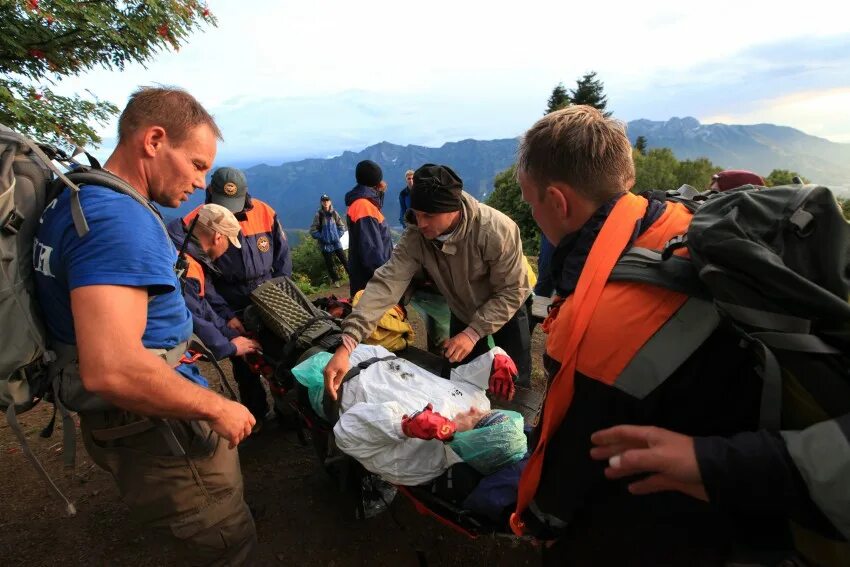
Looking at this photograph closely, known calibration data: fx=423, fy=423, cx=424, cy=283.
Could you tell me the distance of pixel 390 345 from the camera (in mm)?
3592

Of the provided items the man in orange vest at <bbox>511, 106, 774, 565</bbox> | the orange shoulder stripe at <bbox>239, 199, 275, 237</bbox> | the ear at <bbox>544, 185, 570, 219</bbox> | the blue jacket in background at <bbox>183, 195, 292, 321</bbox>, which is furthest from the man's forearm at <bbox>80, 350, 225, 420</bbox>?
the orange shoulder stripe at <bbox>239, 199, 275, 237</bbox>

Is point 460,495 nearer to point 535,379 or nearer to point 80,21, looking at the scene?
point 535,379

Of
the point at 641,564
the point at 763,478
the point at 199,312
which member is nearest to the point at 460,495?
the point at 641,564

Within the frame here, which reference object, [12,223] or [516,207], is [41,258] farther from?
[516,207]

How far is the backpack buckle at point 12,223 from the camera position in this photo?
5.25 ft

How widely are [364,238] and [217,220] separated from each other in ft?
7.36

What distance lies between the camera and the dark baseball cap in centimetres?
397

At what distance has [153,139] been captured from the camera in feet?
6.26

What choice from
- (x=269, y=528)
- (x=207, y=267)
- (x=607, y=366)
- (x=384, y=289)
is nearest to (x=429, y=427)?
(x=607, y=366)

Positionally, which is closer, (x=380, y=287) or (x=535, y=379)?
(x=380, y=287)

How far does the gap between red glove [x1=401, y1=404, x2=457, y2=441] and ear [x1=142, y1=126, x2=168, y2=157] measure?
1.76m

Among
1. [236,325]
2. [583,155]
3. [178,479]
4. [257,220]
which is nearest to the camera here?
[583,155]

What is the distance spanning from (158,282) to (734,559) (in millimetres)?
2060

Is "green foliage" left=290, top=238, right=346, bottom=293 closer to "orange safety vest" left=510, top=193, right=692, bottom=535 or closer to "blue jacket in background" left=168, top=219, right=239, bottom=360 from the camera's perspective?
"blue jacket in background" left=168, top=219, right=239, bottom=360
